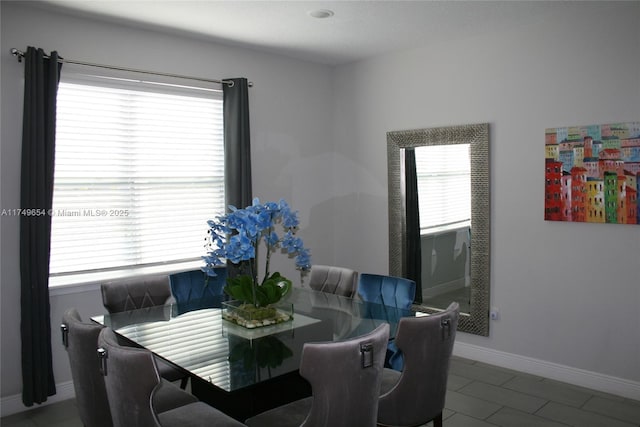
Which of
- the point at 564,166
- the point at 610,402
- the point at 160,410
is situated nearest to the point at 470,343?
the point at 610,402

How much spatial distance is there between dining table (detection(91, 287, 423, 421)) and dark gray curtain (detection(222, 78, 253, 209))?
133 cm

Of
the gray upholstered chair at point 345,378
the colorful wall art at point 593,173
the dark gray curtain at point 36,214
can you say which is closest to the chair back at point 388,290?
the gray upholstered chair at point 345,378

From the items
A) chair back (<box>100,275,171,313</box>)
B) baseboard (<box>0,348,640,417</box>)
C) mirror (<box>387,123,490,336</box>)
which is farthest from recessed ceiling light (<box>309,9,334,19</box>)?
baseboard (<box>0,348,640,417</box>)

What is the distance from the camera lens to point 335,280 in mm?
3770

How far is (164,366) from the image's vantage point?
322cm

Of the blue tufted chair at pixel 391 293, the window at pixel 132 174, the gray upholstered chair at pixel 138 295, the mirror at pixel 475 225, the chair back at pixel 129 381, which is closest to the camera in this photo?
the chair back at pixel 129 381

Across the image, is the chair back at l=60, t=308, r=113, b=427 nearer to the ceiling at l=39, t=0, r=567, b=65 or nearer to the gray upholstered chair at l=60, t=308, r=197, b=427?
the gray upholstered chair at l=60, t=308, r=197, b=427

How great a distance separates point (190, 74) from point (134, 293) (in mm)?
1993

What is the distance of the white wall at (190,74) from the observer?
3.59 m

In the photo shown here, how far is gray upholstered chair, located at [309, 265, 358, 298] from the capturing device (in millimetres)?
3689

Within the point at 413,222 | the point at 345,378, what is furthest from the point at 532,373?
the point at 345,378

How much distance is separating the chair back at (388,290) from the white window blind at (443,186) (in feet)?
4.64

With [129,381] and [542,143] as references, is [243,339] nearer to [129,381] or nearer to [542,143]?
[129,381]

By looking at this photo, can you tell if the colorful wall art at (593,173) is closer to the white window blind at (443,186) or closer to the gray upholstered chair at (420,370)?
the white window blind at (443,186)
